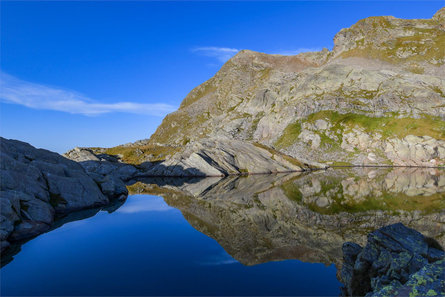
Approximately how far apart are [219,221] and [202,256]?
42.1ft

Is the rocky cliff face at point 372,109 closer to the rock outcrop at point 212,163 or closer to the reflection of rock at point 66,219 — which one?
the rock outcrop at point 212,163

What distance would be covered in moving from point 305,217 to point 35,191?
40754 mm

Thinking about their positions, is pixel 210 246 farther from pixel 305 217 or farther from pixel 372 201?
pixel 372 201

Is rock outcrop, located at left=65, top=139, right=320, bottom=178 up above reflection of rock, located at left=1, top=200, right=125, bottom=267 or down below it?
above

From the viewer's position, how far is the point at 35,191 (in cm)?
3928

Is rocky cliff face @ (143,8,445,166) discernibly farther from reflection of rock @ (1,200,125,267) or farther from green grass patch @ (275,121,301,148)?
reflection of rock @ (1,200,125,267)

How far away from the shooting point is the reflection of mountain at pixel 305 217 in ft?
83.4

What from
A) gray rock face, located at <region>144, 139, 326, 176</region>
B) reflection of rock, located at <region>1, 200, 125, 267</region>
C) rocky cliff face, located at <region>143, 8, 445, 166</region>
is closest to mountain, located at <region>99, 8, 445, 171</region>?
rocky cliff face, located at <region>143, 8, 445, 166</region>

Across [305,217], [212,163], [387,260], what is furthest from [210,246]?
[212,163]

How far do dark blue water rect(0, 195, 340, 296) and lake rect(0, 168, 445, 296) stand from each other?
0.08m

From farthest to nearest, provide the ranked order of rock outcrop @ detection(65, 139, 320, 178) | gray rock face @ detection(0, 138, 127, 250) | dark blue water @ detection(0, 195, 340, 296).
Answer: rock outcrop @ detection(65, 139, 320, 178)
gray rock face @ detection(0, 138, 127, 250)
dark blue water @ detection(0, 195, 340, 296)

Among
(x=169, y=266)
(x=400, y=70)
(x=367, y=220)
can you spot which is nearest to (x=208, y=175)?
(x=367, y=220)

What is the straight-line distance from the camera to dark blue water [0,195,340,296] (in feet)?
60.7

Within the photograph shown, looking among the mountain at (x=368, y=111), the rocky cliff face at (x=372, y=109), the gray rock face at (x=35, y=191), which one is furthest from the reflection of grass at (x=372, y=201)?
the rocky cliff face at (x=372, y=109)
